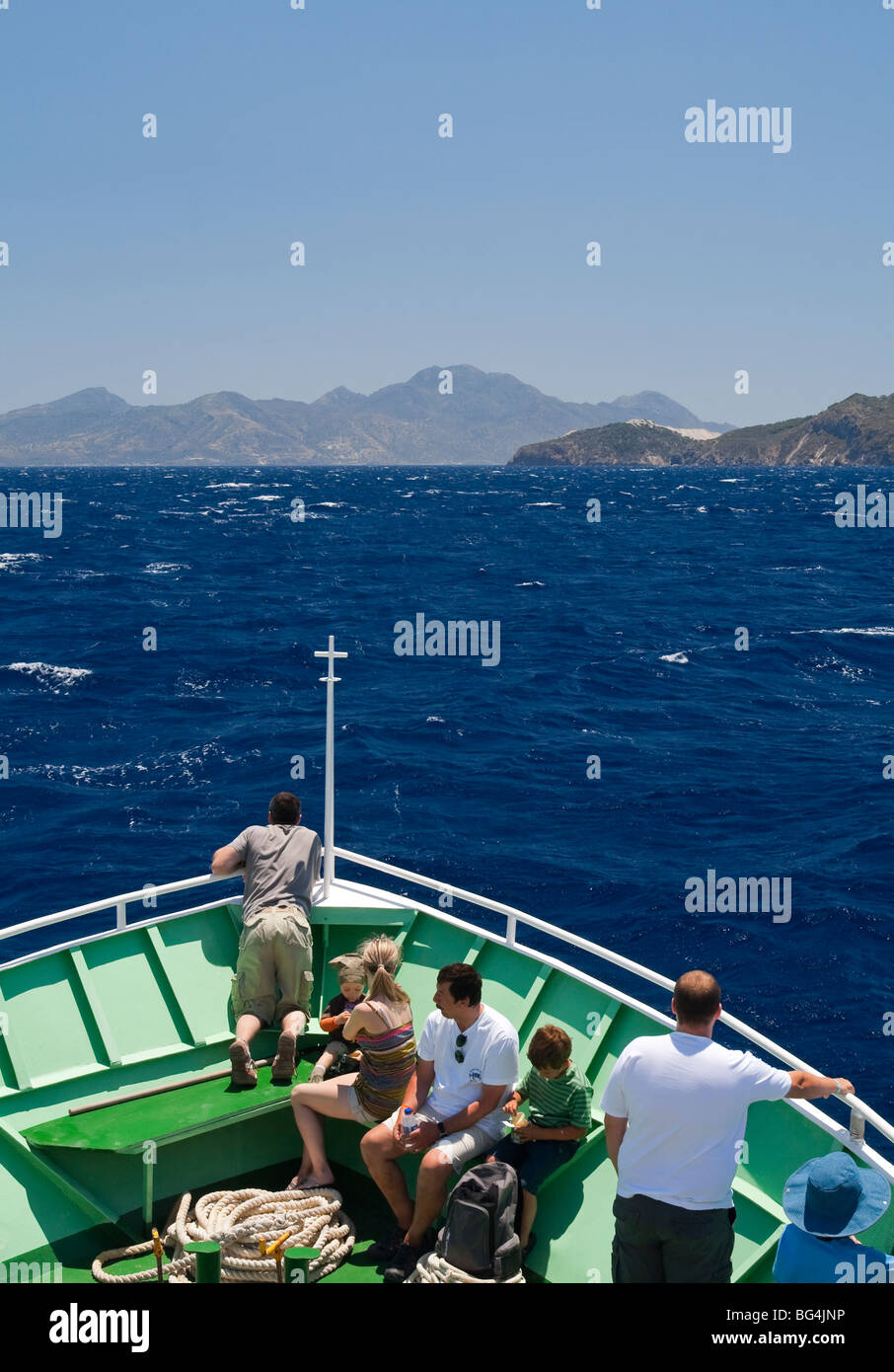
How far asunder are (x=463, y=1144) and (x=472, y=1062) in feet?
1.61

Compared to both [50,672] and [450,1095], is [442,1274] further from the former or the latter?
[50,672]

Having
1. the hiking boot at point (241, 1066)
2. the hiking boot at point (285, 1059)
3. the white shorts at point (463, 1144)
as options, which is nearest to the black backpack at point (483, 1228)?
the white shorts at point (463, 1144)

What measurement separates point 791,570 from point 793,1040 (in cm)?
5473

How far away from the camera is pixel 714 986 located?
18.9 ft

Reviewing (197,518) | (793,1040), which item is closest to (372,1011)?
(793,1040)

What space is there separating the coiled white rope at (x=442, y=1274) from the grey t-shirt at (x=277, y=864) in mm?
3460

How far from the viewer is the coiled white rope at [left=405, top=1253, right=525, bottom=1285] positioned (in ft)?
22.9

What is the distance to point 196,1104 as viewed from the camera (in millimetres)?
8859

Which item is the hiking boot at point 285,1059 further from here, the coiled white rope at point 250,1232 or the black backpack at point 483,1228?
the black backpack at point 483,1228

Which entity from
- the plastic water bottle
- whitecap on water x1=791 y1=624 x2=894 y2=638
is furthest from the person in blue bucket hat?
whitecap on water x1=791 y1=624 x2=894 y2=638

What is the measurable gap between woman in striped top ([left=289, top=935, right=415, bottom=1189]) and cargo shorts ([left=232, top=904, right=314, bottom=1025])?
1.34 m

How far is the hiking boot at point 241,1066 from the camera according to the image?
9.01 m
